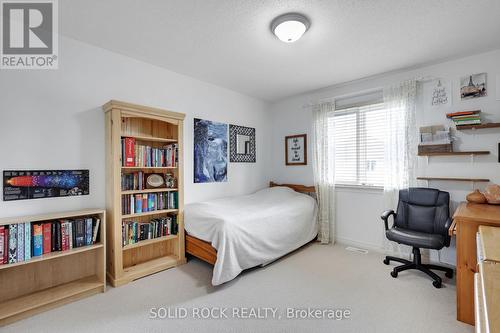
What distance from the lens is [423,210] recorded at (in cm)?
276

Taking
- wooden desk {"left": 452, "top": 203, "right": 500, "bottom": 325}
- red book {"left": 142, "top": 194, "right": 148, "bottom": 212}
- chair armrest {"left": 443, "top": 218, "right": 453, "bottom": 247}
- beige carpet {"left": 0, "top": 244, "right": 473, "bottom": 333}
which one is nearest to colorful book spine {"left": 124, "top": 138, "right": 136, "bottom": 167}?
red book {"left": 142, "top": 194, "right": 148, "bottom": 212}

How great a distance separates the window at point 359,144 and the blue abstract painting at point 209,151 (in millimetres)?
1770

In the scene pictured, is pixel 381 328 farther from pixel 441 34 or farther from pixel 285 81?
pixel 285 81

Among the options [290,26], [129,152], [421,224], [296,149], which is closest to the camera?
[290,26]

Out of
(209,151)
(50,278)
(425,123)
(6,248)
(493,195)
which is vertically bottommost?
(50,278)

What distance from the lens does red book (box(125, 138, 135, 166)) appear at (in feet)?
8.22

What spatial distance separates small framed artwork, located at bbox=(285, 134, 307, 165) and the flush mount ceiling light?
6.98 ft

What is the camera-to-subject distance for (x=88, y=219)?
224 centimetres

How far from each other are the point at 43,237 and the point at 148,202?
3.12 feet

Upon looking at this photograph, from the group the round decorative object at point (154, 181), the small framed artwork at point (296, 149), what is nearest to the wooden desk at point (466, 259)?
the small framed artwork at point (296, 149)

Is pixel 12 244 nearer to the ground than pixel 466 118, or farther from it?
nearer to the ground

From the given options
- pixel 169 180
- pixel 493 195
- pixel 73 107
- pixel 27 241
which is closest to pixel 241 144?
pixel 169 180

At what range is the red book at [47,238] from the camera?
2.03 meters
